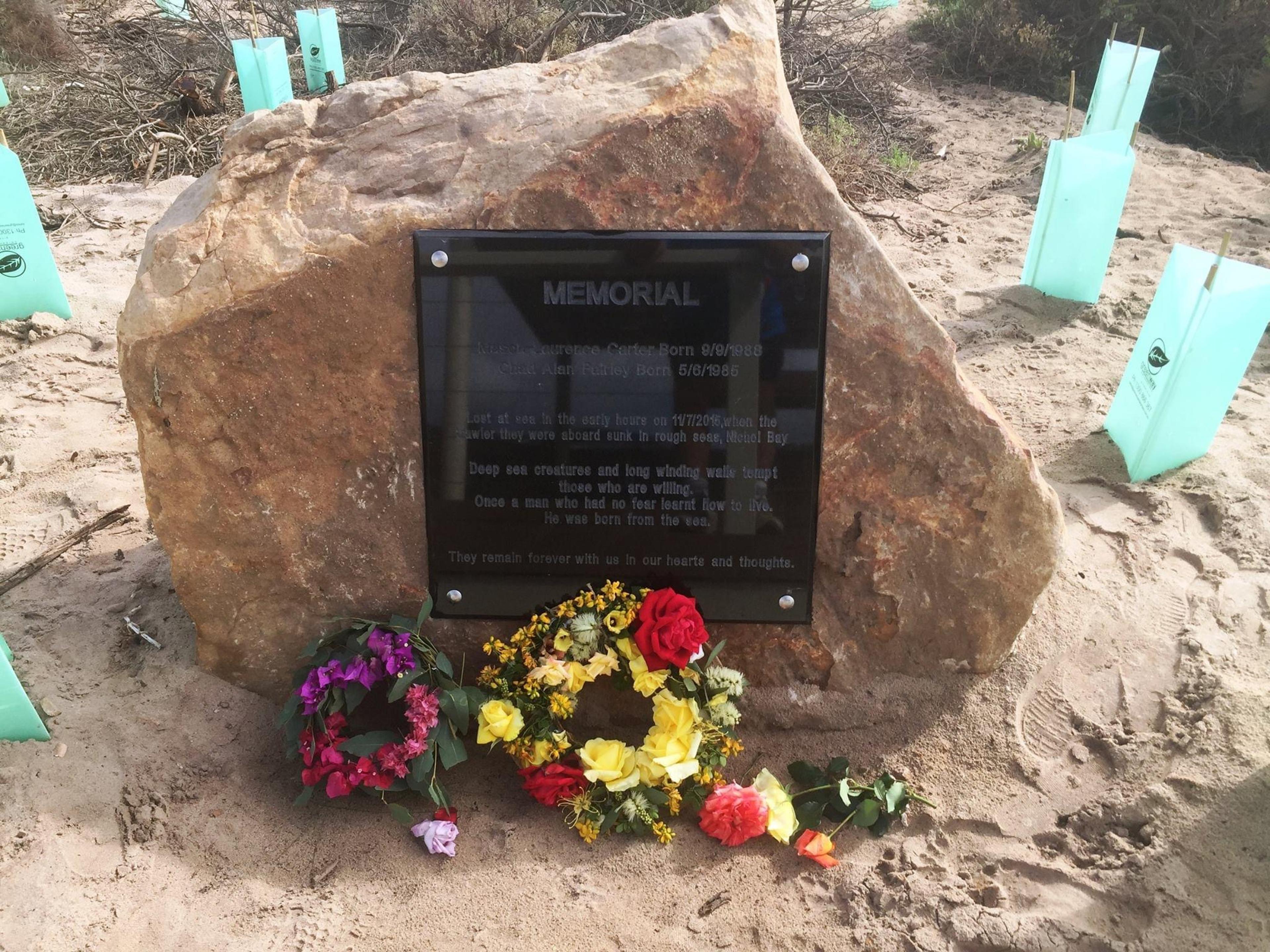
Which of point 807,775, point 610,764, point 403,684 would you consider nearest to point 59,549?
point 403,684

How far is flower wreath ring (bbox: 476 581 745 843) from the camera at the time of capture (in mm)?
2186

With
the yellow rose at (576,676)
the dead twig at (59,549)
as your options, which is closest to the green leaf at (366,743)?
the yellow rose at (576,676)

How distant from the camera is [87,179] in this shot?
616 cm

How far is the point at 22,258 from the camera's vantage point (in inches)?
169

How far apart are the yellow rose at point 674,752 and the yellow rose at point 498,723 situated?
0.99 ft

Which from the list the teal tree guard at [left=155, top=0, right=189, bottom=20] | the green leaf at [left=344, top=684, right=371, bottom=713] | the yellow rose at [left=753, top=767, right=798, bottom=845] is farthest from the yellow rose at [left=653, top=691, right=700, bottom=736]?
the teal tree guard at [left=155, top=0, right=189, bottom=20]

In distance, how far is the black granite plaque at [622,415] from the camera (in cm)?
215

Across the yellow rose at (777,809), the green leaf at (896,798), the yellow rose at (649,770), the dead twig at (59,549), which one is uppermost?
the yellow rose at (649,770)

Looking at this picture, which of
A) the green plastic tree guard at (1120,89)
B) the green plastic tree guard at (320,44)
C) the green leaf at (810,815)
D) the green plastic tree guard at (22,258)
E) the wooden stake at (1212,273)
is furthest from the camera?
the green plastic tree guard at (320,44)

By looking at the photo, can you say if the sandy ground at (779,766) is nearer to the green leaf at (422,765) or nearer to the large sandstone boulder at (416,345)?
the green leaf at (422,765)

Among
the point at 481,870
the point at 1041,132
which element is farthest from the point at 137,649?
the point at 1041,132

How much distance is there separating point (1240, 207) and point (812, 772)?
5.19 m

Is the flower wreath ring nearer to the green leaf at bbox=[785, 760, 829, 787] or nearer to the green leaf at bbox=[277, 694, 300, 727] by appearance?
the green leaf at bbox=[785, 760, 829, 787]

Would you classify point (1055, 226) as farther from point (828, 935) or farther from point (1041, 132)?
point (828, 935)
